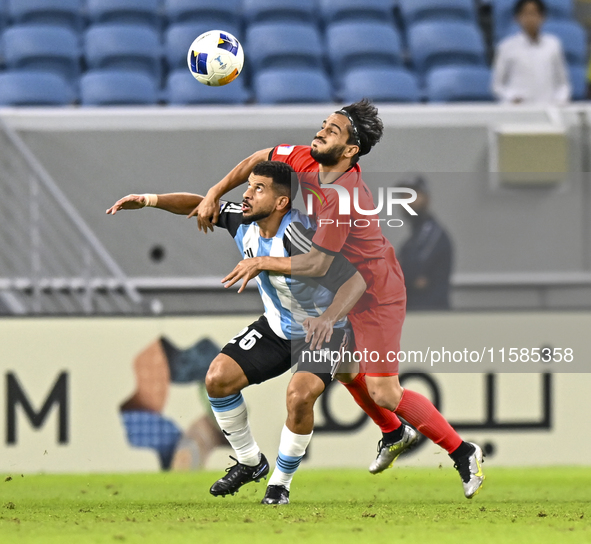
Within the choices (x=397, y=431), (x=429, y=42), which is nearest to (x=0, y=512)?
(x=397, y=431)

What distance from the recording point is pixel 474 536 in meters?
4.31

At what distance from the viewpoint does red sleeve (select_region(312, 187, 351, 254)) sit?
507 centimetres

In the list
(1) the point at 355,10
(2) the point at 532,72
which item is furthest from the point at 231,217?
(1) the point at 355,10

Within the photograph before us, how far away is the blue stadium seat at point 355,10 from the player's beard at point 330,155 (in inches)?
204

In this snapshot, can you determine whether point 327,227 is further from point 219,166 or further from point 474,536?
point 219,166

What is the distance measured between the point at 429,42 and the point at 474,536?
21.0ft

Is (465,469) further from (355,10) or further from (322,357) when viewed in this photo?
(355,10)

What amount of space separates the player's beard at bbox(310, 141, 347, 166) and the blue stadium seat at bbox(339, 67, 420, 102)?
159 inches

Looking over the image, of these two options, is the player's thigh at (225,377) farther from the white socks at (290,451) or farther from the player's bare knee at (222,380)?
the white socks at (290,451)

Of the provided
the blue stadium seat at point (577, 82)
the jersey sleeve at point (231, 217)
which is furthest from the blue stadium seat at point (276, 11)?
the jersey sleeve at point (231, 217)

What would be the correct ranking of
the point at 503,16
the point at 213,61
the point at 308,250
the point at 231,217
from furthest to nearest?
the point at 503,16, the point at 213,61, the point at 231,217, the point at 308,250

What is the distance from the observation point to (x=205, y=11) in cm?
977

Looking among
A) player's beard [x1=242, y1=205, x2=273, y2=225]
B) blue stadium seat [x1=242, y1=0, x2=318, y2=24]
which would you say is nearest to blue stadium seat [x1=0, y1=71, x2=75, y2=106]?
blue stadium seat [x1=242, y1=0, x2=318, y2=24]

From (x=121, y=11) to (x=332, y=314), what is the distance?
5.56 m
